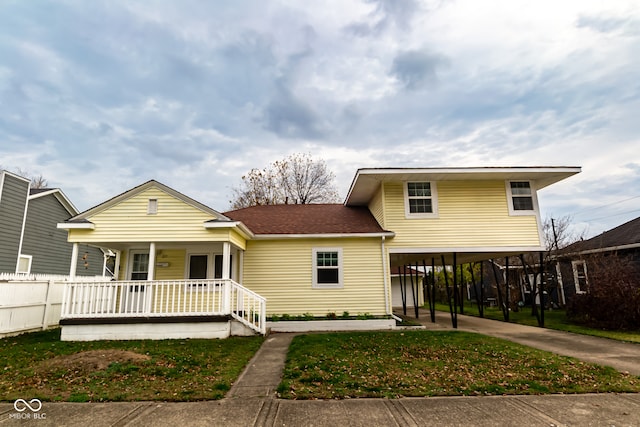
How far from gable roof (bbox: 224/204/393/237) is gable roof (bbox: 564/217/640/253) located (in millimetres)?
11839

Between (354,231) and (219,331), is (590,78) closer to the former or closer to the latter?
(354,231)

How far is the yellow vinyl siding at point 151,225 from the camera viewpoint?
925 centimetres

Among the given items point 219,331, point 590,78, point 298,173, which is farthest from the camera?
point 298,173

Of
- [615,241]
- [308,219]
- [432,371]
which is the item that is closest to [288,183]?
[308,219]

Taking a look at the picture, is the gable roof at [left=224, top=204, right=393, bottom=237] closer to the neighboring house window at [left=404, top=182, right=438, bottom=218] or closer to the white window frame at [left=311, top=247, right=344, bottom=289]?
the white window frame at [left=311, top=247, right=344, bottom=289]

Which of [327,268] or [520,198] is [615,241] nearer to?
[520,198]

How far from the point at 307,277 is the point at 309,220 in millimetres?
2571

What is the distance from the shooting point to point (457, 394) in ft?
14.8

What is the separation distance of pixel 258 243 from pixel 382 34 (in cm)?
927

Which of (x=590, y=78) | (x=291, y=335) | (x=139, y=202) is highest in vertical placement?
(x=590, y=78)

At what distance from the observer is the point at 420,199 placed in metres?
12.0

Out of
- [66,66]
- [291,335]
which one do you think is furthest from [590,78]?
[66,66]

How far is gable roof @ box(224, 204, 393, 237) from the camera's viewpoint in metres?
11.7

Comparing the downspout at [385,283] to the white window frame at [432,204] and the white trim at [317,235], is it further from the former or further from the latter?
the white window frame at [432,204]
